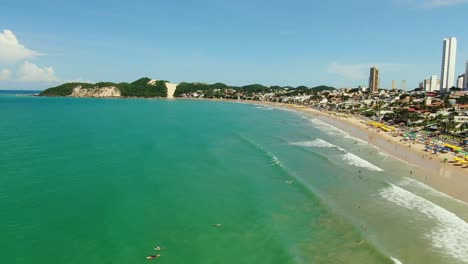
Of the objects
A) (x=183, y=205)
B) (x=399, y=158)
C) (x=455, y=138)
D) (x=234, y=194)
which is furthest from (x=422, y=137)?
(x=183, y=205)

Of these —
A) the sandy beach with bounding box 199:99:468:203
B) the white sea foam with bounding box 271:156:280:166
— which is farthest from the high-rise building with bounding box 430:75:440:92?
the white sea foam with bounding box 271:156:280:166

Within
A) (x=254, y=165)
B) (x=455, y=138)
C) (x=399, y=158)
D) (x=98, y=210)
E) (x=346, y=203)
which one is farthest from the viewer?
(x=455, y=138)

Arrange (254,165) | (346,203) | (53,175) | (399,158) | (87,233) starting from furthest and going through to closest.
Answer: (399,158)
(254,165)
(53,175)
(346,203)
(87,233)

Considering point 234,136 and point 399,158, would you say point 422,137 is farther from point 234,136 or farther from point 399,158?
point 234,136

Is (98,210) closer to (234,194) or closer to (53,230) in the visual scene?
(53,230)

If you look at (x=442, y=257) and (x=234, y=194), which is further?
(x=234, y=194)

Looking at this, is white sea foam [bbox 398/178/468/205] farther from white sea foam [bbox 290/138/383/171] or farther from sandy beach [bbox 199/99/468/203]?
white sea foam [bbox 290/138/383/171]

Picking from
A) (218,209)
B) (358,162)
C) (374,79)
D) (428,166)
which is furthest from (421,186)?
(374,79)

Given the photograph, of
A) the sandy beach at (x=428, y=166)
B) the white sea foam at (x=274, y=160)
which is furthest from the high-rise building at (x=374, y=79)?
the white sea foam at (x=274, y=160)
